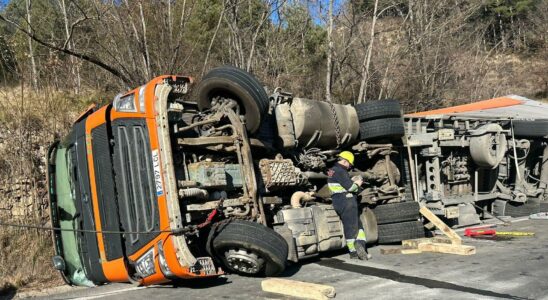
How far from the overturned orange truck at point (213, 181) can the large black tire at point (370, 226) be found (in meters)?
0.01

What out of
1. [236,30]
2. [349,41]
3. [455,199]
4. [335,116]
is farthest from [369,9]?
[335,116]

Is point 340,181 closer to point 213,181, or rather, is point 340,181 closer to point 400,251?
point 400,251

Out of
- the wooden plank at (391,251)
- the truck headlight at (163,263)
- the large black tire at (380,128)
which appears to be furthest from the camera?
the large black tire at (380,128)

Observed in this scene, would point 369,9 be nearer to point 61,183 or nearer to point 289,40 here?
point 289,40

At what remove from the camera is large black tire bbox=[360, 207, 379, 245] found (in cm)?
692

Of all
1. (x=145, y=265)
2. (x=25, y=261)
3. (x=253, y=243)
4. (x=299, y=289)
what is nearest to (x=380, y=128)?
(x=253, y=243)

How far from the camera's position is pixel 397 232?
6.98m

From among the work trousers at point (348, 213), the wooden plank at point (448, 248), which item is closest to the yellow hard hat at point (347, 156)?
the work trousers at point (348, 213)

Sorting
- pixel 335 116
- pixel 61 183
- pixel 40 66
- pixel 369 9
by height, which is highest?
pixel 369 9

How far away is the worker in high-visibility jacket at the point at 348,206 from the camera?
6.32m

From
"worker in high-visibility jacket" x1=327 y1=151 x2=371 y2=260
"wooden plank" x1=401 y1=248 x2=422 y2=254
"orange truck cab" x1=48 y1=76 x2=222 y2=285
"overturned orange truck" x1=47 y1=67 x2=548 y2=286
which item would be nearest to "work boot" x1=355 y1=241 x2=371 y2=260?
"worker in high-visibility jacket" x1=327 y1=151 x2=371 y2=260

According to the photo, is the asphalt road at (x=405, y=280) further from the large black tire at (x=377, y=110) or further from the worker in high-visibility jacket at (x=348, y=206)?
the large black tire at (x=377, y=110)

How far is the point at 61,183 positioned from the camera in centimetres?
596

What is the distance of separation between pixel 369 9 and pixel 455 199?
849 cm
